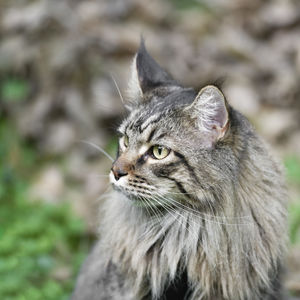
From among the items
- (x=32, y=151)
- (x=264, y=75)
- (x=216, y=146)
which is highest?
(x=264, y=75)

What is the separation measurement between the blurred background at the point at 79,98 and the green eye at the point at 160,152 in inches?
76.5

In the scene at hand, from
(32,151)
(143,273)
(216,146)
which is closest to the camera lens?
(216,146)

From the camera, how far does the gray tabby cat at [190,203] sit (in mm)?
3367

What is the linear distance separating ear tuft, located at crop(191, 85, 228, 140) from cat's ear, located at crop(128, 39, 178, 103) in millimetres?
506

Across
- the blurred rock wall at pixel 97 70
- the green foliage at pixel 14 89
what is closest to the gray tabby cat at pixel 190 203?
the blurred rock wall at pixel 97 70

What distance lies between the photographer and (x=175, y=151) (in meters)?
3.40

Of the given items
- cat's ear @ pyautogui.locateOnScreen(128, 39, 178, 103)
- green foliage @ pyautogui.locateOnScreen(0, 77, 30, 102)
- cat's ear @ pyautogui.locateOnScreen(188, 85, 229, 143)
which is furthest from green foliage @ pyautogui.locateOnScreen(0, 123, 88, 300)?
cat's ear @ pyautogui.locateOnScreen(188, 85, 229, 143)

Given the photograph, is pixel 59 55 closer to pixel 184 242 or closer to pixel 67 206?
pixel 67 206

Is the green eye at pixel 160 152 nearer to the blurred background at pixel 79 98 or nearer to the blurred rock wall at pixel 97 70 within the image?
the blurred background at pixel 79 98

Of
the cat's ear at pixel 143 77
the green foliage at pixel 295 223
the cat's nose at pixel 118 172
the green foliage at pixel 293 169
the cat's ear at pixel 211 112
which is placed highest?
the cat's ear at pixel 143 77

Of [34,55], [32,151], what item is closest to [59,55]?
[34,55]

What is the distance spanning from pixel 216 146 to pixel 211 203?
13.1 inches

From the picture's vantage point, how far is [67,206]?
5.84 metres

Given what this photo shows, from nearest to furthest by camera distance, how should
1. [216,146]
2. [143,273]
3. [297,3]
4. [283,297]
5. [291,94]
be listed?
1. [216,146]
2. [143,273]
3. [283,297]
4. [291,94]
5. [297,3]
